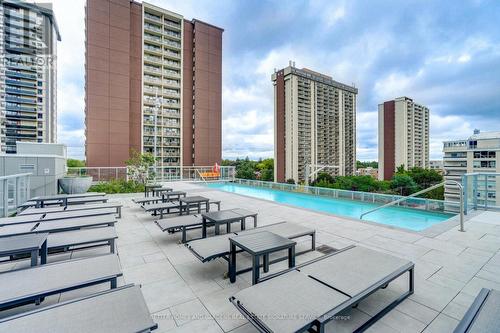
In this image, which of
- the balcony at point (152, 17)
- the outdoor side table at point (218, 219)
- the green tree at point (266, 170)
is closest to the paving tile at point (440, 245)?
the outdoor side table at point (218, 219)

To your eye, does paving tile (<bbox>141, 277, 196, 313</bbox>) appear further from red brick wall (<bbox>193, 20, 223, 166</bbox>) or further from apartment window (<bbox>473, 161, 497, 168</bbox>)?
apartment window (<bbox>473, 161, 497, 168</bbox>)

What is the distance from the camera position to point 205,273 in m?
2.86

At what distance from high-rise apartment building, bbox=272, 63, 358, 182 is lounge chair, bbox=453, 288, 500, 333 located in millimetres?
50759

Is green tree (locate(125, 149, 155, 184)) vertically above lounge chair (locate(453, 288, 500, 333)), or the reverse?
green tree (locate(125, 149, 155, 184))

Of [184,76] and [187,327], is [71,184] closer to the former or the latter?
[187,327]

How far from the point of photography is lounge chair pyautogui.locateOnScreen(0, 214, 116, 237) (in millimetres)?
3180

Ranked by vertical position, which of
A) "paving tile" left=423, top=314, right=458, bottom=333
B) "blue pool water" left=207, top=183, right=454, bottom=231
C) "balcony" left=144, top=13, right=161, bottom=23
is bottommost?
"blue pool water" left=207, top=183, right=454, bottom=231

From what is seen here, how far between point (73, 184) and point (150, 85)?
25.4 m

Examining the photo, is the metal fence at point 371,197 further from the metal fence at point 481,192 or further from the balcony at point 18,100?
the balcony at point 18,100

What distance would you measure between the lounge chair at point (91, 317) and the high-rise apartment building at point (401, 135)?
65461 millimetres

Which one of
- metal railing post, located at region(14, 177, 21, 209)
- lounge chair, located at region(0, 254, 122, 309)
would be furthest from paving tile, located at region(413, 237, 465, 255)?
metal railing post, located at region(14, 177, 21, 209)

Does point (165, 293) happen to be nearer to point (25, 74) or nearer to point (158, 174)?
point (158, 174)

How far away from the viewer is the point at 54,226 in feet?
11.4

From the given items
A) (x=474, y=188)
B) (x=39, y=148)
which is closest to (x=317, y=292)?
(x=474, y=188)
